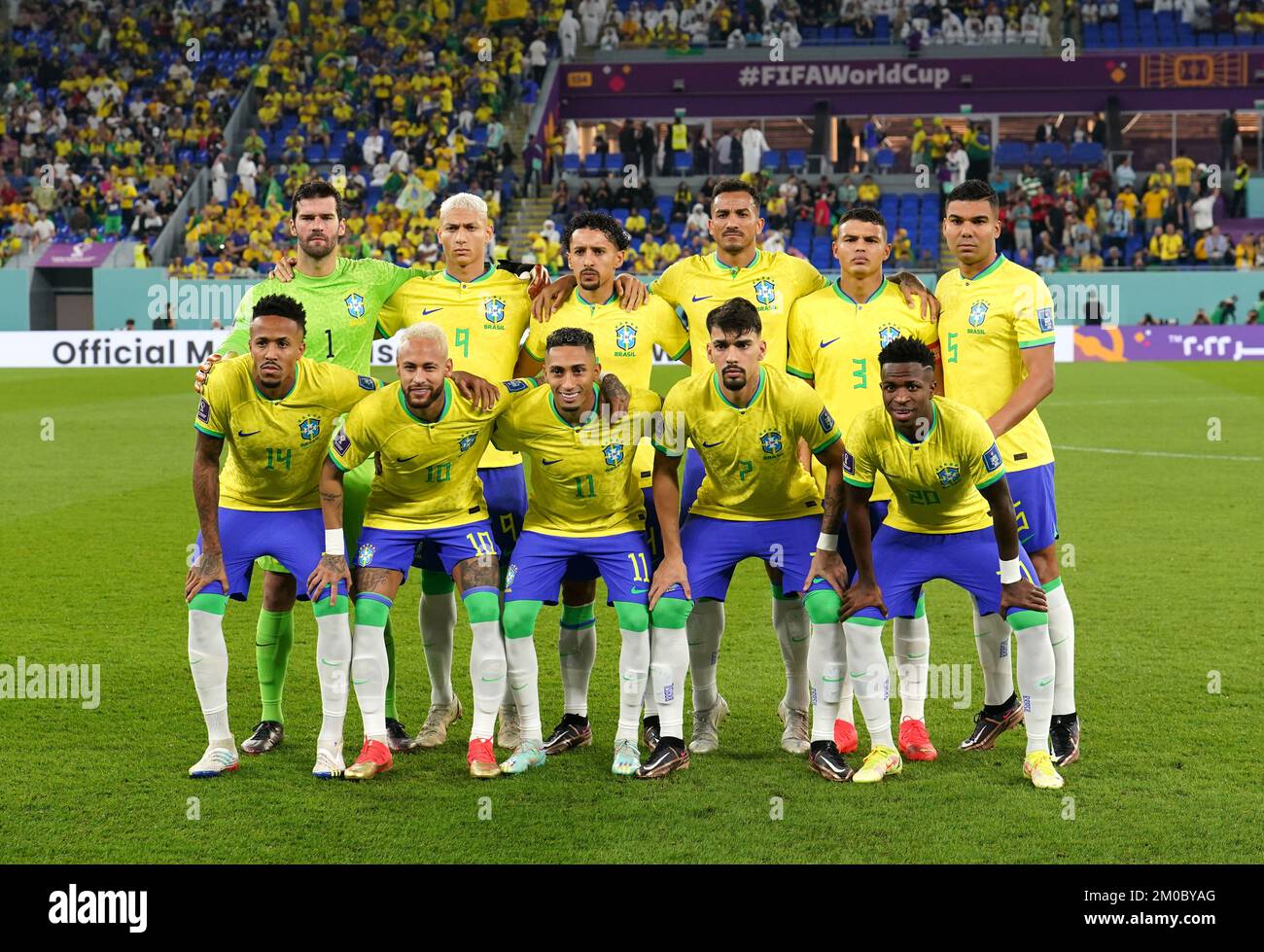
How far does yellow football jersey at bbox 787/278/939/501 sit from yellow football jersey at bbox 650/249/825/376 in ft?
0.65

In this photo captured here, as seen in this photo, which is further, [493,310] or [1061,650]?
[493,310]

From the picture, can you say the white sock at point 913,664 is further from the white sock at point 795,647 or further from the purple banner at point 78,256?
the purple banner at point 78,256

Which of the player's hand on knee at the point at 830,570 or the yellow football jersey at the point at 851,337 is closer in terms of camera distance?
the player's hand on knee at the point at 830,570

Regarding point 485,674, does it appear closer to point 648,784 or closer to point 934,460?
point 648,784

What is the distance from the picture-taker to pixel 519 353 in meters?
6.86

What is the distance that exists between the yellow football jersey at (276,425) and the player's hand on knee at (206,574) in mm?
302

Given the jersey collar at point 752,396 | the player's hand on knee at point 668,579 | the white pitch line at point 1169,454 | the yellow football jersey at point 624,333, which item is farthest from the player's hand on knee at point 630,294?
the white pitch line at point 1169,454

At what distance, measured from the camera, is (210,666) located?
5957 mm

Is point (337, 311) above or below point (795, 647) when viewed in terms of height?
above

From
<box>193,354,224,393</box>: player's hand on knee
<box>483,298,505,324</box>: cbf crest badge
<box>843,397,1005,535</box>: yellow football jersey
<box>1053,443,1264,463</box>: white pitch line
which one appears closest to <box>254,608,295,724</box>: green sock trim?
<box>193,354,224,393</box>: player's hand on knee

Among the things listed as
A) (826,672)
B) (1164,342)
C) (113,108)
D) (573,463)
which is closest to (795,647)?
(826,672)

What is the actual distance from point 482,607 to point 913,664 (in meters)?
1.84

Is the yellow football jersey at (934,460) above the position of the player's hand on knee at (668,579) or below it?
above

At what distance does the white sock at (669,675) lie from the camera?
6.03 meters
